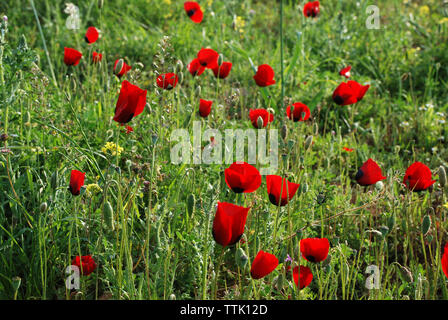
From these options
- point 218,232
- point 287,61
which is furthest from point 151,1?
point 218,232

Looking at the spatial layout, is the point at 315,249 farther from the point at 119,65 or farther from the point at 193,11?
the point at 193,11

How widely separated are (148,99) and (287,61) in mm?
1352

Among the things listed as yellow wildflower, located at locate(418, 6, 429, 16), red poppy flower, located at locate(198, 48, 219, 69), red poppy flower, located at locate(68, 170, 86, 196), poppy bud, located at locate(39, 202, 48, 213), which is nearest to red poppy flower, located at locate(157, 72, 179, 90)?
red poppy flower, located at locate(198, 48, 219, 69)

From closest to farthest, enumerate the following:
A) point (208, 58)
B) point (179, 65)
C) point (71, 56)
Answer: point (179, 65), point (208, 58), point (71, 56)

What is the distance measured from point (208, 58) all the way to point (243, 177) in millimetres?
890

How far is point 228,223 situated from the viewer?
1246 mm

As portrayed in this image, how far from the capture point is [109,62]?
3.30 meters

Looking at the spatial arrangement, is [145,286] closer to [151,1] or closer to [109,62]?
[109,62]

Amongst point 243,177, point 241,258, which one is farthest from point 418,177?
point 241,258

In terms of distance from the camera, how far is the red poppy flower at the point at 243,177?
4.61 ft

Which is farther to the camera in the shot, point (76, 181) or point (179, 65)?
point (179, 65)

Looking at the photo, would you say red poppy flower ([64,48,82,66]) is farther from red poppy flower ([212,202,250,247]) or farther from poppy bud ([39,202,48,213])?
red poppy flower ([212,202,250,247])

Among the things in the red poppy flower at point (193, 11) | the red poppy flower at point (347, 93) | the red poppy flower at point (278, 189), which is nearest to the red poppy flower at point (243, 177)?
the red poppy flower at point (278, 189)

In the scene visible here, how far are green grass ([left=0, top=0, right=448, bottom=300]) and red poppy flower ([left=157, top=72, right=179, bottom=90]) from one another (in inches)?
1.8
